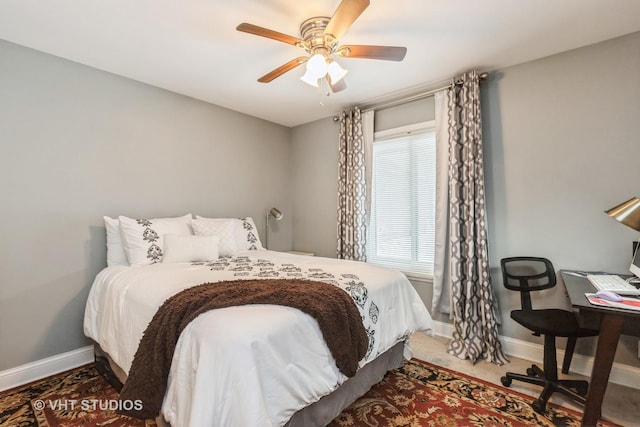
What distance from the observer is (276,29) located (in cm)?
214

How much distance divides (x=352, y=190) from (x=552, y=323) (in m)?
2.22

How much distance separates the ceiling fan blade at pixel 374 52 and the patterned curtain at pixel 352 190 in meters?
1.57

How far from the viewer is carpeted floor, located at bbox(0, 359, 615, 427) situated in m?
1.78

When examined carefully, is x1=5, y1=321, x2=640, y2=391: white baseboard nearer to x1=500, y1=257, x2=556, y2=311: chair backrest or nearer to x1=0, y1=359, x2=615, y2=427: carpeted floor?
x1=0, y1=359, x2=615, y2=427: carpeted floor

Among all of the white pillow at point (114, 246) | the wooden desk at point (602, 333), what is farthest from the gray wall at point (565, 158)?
the white pillow at point (114, 246)

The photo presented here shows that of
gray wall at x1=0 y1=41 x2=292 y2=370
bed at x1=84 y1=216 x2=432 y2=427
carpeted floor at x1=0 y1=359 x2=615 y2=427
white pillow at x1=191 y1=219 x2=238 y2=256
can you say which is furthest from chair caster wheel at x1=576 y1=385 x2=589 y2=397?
gray wall at x1=0 y1=41 x2=292 y2=370

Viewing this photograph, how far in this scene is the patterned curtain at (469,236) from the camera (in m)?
2.62

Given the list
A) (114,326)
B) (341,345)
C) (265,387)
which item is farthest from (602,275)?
(114,326)

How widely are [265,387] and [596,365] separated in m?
1.74

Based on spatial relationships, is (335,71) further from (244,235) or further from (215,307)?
(244,235)

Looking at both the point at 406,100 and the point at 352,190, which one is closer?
the point at 406,100

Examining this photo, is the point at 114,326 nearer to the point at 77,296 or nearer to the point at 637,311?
the point at 77,296

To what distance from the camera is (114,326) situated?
193 cm

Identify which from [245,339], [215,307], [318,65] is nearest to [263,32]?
[318,65]
